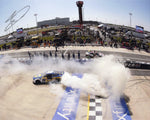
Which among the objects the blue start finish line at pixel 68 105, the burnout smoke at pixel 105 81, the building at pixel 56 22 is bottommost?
the blue start finish line at pixel 68 105

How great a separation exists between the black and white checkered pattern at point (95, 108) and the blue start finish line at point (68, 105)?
1.17 meters

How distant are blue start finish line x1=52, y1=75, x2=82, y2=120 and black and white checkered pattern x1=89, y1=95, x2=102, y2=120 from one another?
1166mm

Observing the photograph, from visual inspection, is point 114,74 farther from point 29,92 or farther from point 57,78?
point 29,92

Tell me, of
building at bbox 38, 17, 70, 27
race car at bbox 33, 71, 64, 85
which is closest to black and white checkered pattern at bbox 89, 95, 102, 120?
race car at bbox 33, 71, 64, 85

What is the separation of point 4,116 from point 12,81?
5.89 m

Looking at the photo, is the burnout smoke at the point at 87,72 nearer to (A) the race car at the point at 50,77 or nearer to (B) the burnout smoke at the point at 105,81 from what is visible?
(B) the burnout smoke at the point at 105,81

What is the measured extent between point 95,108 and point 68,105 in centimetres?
217

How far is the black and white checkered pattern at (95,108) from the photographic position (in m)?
9.39

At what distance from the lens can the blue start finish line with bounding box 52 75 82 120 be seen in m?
9.60

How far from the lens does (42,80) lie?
45.1ft

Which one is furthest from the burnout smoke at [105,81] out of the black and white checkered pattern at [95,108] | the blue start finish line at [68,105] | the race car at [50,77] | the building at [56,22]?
the building at [56,22]

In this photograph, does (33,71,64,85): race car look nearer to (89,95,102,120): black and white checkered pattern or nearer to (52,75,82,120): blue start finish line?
(52,75,82,120): blue start finish line

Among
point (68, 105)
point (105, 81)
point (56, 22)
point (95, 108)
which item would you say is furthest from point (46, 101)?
point (56, 22)

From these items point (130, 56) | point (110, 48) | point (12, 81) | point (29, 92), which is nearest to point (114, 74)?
point (29, 92)
